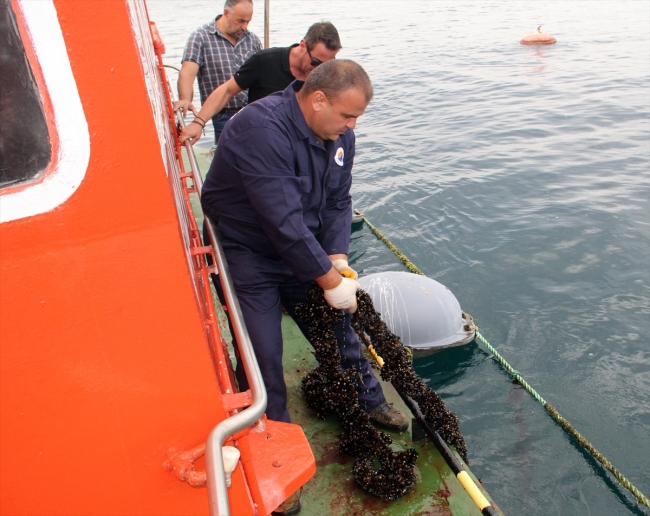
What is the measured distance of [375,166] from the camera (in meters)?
11.5

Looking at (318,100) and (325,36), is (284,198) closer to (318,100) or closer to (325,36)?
(318,100)

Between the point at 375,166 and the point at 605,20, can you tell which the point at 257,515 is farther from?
the point at 605,20

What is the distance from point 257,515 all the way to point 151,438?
51 cm

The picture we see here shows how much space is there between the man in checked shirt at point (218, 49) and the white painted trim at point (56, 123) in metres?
4.67

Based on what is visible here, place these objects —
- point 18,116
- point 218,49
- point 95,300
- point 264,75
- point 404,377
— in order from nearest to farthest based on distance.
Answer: point 18,116
point 95,300
point 404,377
point 264,75
point 218,49

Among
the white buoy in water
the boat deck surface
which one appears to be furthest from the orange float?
the boat deck surface

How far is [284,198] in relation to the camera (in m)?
2.70

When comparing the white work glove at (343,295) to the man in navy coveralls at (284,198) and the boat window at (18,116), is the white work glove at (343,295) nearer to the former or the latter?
the man in navy coveralls at (284,198)

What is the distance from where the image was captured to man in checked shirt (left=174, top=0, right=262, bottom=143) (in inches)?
227

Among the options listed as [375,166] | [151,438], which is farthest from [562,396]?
[375,166]

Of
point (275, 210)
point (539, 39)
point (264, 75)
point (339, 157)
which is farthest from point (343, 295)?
point (539, 39)

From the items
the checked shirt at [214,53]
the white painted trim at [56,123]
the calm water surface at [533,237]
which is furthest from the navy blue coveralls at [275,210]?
the checked shirt at [214,53]

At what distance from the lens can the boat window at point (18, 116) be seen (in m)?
1.12

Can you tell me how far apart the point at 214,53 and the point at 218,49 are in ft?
0.20
